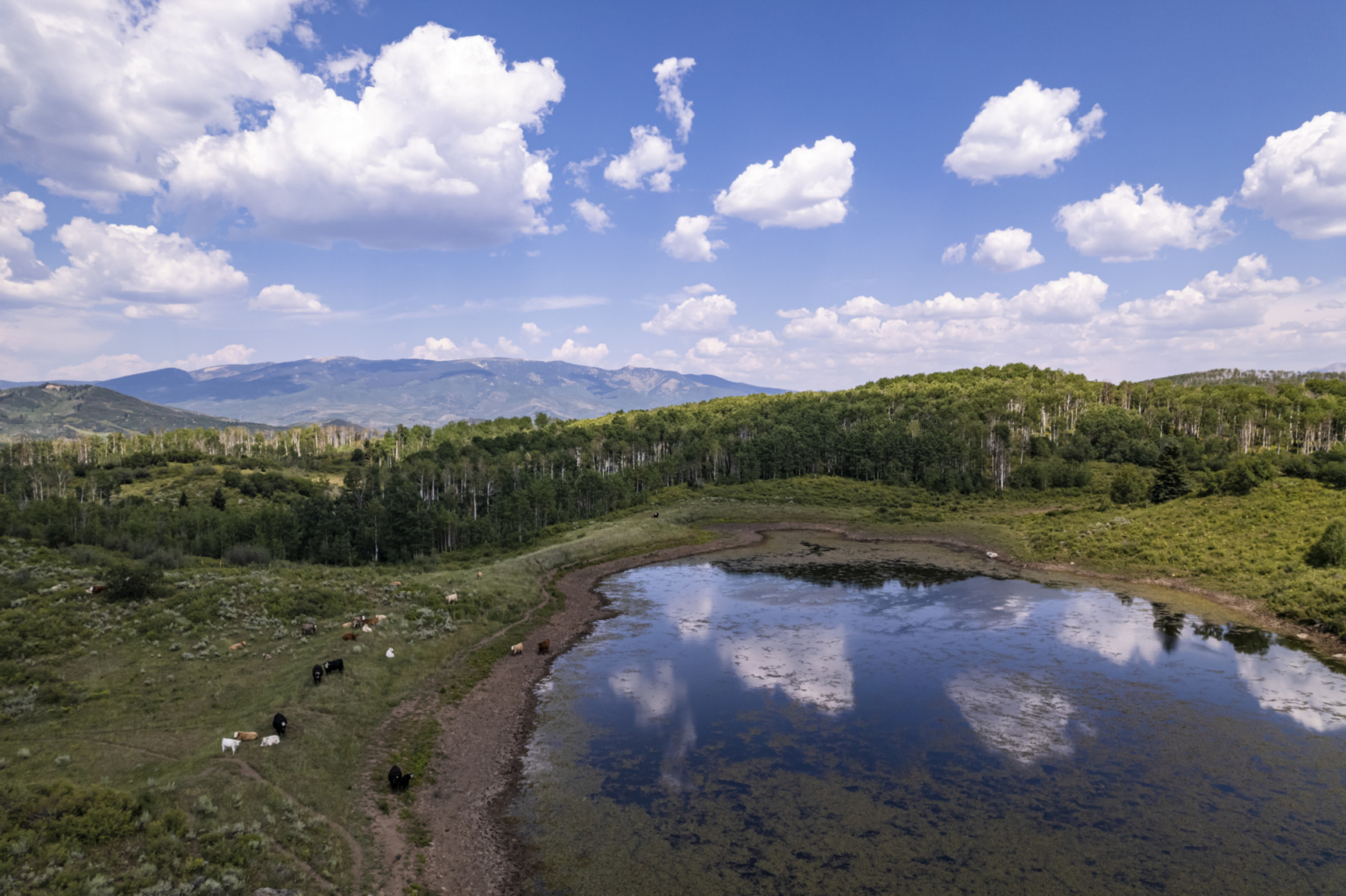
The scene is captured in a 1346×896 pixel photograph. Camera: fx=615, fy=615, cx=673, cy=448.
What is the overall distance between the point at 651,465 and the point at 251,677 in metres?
106

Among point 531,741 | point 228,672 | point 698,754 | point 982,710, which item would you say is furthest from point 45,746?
point 982,710

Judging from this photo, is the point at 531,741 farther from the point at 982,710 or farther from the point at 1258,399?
the point at 1258,399

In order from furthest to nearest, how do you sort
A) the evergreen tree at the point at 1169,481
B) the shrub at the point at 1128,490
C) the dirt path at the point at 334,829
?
the shrub at the point at 1128,490 < the evergreen tree at the point at 1169,481 < the dirt path at the point at 334,829

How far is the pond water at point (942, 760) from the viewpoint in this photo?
66.8 feet

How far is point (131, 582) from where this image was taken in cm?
3975

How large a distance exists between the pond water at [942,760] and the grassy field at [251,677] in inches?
287

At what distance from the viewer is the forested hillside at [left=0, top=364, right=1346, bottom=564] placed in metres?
83.8

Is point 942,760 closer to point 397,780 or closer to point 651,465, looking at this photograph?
point 397,780

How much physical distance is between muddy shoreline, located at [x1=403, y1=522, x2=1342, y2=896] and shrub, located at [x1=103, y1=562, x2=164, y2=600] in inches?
932

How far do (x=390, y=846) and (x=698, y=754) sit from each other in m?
12.9

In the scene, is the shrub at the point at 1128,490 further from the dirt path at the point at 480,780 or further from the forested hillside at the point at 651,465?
the dirt path at the point at 480,780

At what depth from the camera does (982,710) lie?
105ft

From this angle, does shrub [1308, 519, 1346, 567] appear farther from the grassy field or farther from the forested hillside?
the forested hillside

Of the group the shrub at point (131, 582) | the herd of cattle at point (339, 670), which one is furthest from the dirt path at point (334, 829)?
the shrub at point (131, 582)
